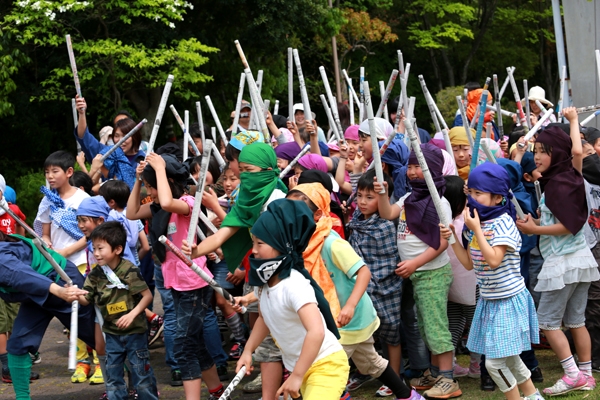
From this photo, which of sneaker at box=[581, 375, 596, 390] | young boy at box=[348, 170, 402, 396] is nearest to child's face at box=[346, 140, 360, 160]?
young boy at box=[348, 170, 402, 396]

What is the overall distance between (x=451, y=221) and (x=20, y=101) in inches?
502

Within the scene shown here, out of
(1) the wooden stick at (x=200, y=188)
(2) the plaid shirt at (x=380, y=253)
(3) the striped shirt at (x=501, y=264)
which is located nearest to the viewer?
(1) the wooden stick at (x=200, y=188)

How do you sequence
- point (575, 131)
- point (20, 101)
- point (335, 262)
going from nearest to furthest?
1. point (335, 262)
2. point (575, 131)
3. point (20, 101)

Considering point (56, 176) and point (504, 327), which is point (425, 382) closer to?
point (504, 327)

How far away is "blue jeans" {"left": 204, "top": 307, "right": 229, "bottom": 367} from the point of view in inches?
265

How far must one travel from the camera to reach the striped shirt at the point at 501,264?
5438 mm

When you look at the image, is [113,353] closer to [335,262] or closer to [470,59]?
[335,262]

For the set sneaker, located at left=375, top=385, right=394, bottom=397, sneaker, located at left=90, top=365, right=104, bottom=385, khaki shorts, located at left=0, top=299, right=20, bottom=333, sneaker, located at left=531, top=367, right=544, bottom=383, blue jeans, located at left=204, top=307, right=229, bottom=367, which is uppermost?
khaki shorts, located at left=0, top=299, right=20, bottom=333

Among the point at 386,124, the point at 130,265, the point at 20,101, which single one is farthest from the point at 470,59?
the point at 130,265

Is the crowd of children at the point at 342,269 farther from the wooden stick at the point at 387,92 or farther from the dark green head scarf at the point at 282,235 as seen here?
the wooden stick at the point at 387,92

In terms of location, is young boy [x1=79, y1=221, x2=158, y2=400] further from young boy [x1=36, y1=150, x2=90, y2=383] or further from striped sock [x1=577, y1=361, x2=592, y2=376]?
striped sock [x1=577, y1=361, x2=592, y2=376]

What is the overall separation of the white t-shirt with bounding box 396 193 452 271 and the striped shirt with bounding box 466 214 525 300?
58 cm

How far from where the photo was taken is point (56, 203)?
7.38m

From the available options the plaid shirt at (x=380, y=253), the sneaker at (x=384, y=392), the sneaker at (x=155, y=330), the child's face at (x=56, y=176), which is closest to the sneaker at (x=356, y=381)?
the sneaker at (x=384, y=392)
